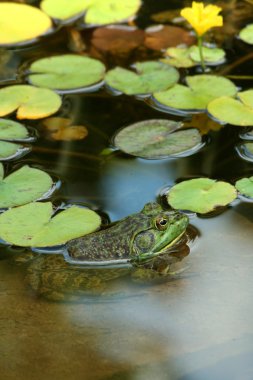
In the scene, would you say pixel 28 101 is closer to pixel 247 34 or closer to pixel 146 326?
pixel 247 34

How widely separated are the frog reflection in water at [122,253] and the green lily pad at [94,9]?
230 cm

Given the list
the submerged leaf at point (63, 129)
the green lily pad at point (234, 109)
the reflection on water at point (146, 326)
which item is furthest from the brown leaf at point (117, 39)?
the reflection on water at point (146, 326)

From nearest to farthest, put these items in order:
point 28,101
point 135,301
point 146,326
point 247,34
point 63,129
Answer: point 146,326 → point 135,301 → point 63,129 → point 28,101 → point 247,34

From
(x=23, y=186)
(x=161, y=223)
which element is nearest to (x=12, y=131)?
(x=23, y=186)

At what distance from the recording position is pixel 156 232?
355cm

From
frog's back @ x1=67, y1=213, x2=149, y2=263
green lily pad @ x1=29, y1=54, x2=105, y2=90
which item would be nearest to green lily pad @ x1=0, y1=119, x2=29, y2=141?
green lily pad @ x1=29, y1=54, x2=105, y2=90

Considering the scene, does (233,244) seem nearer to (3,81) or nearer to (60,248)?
(60,248)

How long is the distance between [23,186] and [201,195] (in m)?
0.95

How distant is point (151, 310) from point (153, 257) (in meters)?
0.48

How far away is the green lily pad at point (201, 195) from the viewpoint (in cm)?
361

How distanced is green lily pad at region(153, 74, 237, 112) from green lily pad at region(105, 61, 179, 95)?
84 millimetres

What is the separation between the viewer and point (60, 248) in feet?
11.6

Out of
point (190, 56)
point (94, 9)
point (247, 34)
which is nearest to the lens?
point (190, 56)

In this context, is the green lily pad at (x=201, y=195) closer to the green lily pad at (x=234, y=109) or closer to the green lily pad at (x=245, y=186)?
the green lily pad at (x=245, y=186)
